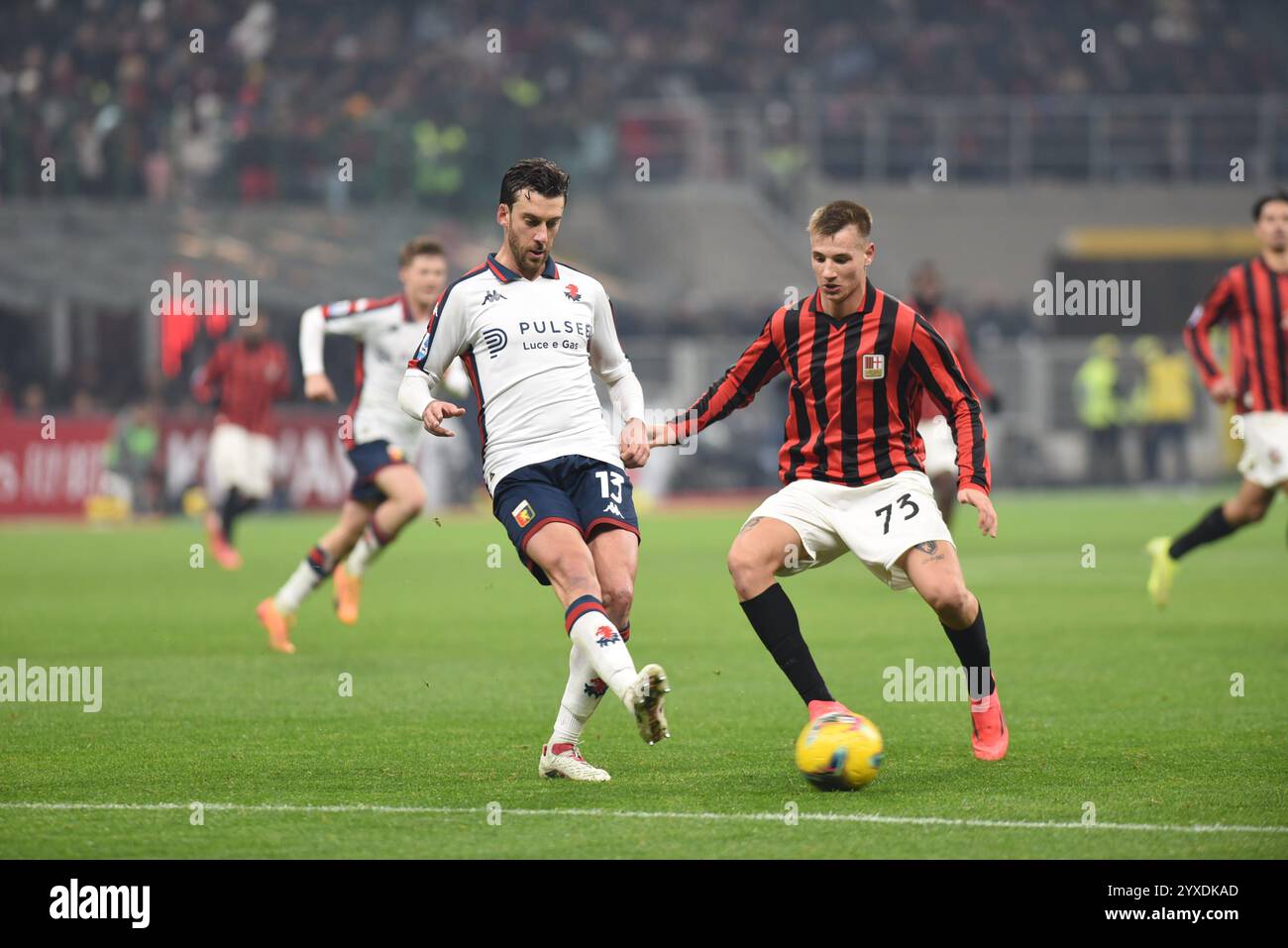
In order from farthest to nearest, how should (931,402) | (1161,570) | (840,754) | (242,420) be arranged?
(242,420) → (931,402) → (1161,570) → (840,754)

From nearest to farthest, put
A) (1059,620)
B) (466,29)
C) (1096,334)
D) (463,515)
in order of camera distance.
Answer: (1059,620), (463,515), (1096,334), (466,29)

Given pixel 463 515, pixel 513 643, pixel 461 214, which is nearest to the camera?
pixel 513 643

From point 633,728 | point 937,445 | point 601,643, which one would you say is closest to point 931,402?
point 937,445

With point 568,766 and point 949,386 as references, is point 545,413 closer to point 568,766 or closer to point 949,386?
point 568,766

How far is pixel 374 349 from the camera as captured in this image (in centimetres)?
1088

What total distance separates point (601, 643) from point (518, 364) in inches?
44.6

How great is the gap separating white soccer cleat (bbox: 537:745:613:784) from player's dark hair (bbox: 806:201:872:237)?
1.98 metres

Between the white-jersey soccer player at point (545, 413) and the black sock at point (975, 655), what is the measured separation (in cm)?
121
